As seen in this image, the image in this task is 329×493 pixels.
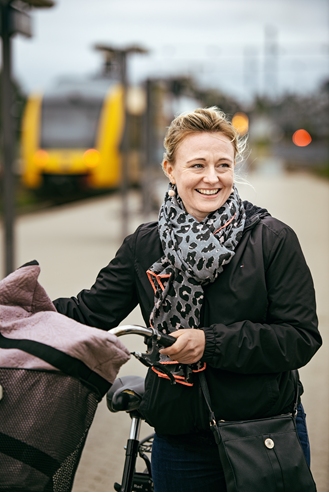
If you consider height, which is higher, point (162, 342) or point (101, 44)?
point (101, 44)

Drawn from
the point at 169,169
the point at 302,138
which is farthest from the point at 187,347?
the point at 302,138

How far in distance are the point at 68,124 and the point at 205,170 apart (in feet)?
50.3

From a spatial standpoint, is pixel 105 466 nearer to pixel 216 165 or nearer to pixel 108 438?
pixel 108 438

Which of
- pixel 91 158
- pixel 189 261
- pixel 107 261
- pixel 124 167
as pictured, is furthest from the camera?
pixel 91 158

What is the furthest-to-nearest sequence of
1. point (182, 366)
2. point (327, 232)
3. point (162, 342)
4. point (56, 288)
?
point (327, 232), point (56, 288), point (182, 366), point (162, 342)

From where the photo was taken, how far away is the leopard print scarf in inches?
65.9

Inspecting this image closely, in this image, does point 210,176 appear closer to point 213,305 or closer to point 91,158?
point 213,305

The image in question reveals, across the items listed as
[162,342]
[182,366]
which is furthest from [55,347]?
[182,366]

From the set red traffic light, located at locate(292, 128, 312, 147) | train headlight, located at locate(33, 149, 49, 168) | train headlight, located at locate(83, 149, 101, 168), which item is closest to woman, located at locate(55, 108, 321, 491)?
train headlight, located at locate(83, 149, 101, 168)

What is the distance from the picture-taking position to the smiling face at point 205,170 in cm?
177

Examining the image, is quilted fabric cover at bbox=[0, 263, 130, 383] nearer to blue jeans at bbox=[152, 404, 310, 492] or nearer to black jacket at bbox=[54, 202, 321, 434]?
black jacket at bbox=[54, 202, 321, 434]

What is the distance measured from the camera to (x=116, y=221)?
1377 centimetres

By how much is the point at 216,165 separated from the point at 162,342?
55cm

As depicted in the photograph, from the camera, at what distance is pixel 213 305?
1701 mm
